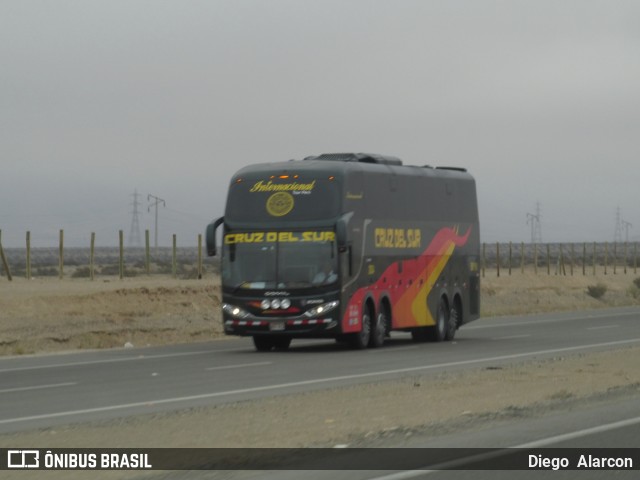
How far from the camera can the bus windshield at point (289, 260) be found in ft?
95.8

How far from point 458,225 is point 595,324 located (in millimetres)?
8605

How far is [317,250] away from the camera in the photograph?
2925 centimetres

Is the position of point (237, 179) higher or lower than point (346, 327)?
higher

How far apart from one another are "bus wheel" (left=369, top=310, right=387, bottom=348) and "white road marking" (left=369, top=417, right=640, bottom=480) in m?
15.1

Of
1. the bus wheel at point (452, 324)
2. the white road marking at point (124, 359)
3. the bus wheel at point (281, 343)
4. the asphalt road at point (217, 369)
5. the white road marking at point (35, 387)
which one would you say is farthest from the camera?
the bus wheel at point (452, 324)

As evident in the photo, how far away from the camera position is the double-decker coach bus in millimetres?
29125

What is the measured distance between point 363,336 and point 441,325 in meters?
4.06

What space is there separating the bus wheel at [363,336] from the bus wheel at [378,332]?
14 cm

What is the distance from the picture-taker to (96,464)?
40.0 feet

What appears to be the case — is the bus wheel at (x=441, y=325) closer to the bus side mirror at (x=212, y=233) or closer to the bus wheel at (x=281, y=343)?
the bus wheel at (x=281, y=343)

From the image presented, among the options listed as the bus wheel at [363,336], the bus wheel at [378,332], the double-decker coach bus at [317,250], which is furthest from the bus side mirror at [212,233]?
the bus wheel at [378,332]

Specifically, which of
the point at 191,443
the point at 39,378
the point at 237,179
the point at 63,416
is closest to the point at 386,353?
the point at 237,179

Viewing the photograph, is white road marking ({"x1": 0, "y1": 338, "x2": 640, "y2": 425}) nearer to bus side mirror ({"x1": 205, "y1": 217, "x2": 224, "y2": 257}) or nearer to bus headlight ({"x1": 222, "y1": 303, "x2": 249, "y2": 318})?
bus headlight ({"x1": 222, "y1": 303, "x2": 249, "y2": 318})

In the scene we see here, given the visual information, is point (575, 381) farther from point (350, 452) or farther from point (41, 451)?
point (41, 451)
